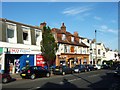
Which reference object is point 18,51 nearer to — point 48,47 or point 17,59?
point 17,59

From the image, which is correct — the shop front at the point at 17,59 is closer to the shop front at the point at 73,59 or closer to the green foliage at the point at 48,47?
the green foliage at the point at 48,47

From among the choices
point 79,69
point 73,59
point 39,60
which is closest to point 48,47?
point 39,60

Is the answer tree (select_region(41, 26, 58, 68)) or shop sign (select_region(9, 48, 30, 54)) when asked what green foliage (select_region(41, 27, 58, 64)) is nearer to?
tree (select_region(41, 26, 58, 68))

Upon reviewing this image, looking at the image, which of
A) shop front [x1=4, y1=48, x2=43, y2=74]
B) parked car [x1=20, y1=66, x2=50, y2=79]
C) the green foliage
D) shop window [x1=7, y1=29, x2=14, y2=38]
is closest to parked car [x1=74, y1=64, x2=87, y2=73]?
the green foliage

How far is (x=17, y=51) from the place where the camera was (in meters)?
34.6

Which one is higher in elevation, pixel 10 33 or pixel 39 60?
pixel 10 33

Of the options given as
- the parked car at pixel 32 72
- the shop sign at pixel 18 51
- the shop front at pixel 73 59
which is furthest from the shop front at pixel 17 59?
the shop front at pixel 73 59

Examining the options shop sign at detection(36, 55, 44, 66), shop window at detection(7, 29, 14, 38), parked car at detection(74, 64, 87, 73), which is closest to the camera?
shop window at detection(7, 29, 14, 38)

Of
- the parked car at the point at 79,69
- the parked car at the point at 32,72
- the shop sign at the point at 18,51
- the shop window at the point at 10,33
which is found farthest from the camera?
the parked car at the point at 79,69

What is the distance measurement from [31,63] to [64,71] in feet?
21.3

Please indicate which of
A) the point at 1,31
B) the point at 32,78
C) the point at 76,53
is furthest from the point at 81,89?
the point at 76,53

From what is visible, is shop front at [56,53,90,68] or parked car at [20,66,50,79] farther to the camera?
shop front at [56,53,90,68]

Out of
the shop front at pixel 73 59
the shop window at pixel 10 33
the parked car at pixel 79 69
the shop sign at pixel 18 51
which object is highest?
the shop window at pixel 10 33

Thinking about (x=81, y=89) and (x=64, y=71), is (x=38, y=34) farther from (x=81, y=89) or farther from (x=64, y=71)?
(x=81, y=89)
